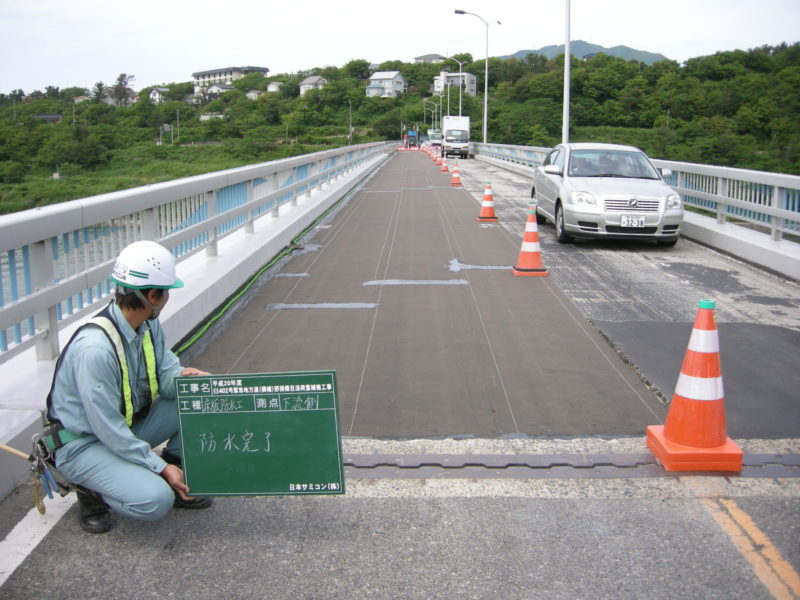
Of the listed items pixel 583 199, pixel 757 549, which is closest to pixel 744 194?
pixel 583 199

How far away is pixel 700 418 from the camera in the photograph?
14.3 feet

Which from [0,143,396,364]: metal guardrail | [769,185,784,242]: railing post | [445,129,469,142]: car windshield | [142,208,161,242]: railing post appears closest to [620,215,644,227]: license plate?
[769,185,784,242]: railing post

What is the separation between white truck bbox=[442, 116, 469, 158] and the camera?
200 ft

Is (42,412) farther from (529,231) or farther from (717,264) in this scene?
(717,264)

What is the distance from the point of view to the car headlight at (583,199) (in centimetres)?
1259

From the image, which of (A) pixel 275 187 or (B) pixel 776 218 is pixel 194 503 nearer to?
(A) pixel 275 187

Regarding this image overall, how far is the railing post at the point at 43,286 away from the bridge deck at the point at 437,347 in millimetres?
1552

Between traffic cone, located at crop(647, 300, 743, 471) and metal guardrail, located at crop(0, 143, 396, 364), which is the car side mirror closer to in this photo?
metal guardrail, located at crop(0, 143, 396, 364)

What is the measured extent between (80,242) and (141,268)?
2.05m

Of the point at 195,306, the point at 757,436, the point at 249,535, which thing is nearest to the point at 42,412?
the point at 249,535

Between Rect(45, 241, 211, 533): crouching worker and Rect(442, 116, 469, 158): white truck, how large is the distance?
58225 millimetres

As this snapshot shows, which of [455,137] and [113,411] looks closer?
[113,411]

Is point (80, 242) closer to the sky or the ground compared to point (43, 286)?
closer to the sky

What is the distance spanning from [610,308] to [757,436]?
3.60 m
